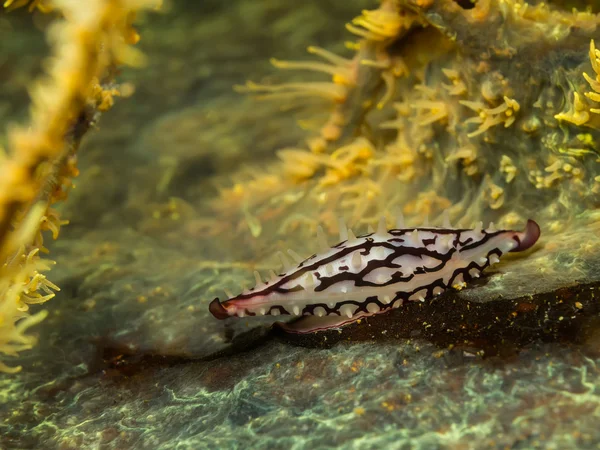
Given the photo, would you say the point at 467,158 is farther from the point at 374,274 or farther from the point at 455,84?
the point at 374,274

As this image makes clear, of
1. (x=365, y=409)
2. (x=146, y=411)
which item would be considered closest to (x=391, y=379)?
(x=365, y=409)

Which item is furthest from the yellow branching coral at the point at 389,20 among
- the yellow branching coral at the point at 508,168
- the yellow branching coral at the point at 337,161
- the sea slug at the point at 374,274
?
the sea slug at the point at 374,274

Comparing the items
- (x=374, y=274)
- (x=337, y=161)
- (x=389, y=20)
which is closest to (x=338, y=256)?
(x=374, y=274)

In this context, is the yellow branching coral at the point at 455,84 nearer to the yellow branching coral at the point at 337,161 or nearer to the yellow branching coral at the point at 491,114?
the yellow branching coral at the point at 491,114

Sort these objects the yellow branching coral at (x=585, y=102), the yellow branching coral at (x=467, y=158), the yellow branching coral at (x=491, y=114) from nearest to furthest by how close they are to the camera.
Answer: the yellow branching coral at (x=585, y=102), the yellow branching coral at (x=491, y=114), the yellow branching coral at (x=467, y=158)

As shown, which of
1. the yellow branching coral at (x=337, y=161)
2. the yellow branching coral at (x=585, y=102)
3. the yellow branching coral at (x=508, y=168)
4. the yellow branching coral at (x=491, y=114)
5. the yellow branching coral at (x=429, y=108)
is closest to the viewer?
the yellow branching coral at (x=585, y=102)
